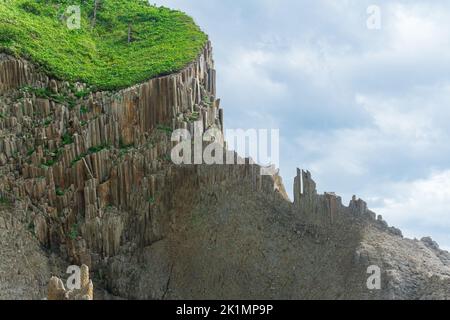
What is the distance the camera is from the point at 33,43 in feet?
127

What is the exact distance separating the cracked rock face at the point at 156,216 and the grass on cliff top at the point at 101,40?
1.06 m

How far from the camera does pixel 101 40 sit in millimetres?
43969

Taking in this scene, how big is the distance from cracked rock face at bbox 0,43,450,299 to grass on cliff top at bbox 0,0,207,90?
3.46ft

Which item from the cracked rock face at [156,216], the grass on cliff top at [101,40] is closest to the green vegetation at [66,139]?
the cracked rock face at [156,216]

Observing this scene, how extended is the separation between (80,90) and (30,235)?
→ 8608 millimetres

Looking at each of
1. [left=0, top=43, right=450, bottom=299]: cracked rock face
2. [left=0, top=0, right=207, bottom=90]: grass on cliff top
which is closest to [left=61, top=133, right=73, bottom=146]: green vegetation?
[left=0, top=43, right=450, bottom=299]: cracked rock face

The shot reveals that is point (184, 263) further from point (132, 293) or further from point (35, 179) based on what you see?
point (35, 179)

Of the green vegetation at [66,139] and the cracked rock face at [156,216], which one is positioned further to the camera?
the green vegetation at [66,139]

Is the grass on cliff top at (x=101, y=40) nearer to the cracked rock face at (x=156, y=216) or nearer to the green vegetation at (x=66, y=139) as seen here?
the cracked rock face at (x=156, y=216)

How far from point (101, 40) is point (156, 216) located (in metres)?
15.6

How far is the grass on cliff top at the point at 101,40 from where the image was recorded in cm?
3734

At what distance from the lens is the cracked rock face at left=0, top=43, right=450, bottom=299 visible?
3003 cm

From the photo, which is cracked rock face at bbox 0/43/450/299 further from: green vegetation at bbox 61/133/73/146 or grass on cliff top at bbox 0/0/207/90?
grass on cliff top at bbox 0/0/207/90
